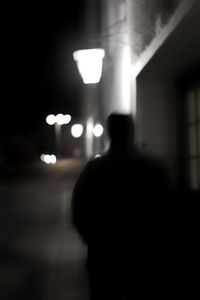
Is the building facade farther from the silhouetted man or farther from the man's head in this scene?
the silhouetted man

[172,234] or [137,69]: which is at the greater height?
[137,69]

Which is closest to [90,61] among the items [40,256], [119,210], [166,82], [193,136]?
[166,82]

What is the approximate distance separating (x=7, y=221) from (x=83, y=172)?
9.30 metres

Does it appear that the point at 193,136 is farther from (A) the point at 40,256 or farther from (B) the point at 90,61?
(A) the point at 40,256

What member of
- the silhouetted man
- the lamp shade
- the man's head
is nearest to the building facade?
the lamp shade

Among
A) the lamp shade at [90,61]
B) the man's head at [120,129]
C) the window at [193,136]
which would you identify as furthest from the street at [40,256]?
the lamp shade at [90,61]

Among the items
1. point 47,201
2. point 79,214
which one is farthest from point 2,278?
point 47,201

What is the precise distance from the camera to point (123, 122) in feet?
12.0

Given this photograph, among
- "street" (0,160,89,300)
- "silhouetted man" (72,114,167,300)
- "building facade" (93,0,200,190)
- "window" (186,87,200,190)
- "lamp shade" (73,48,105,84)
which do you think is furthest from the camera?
"lamp shade" (73,48,105,84)

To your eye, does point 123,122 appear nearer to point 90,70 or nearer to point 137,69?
point 137,69

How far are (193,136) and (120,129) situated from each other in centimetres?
220

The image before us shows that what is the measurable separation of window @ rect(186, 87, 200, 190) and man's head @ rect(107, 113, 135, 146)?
1778mm

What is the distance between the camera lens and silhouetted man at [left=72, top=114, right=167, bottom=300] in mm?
3559

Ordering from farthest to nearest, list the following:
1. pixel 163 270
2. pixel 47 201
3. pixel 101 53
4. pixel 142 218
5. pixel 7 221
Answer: pixel 47 201 → pixel 7 221 → pixel 101 53 → pixel 163 270 → pixel 142 218
